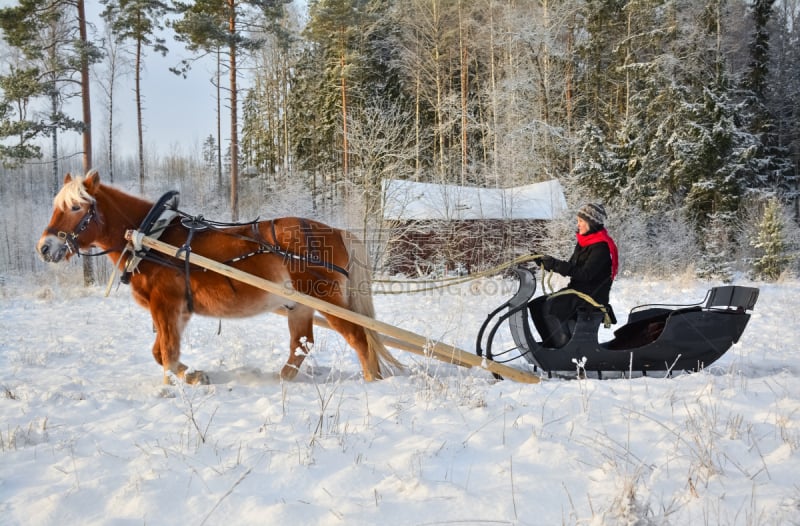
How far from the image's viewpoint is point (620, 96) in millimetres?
21750

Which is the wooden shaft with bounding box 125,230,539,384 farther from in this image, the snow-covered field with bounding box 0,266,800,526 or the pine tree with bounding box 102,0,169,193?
the pine tree with bounding box 102,0,169,193

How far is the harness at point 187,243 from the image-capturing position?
11.9ft

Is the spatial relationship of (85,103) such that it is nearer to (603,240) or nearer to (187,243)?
(187,243)

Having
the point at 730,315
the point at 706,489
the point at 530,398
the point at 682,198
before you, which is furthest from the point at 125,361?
the point at 682,198

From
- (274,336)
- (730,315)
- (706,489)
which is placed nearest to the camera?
(706,489)

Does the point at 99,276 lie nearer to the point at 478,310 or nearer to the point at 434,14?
the point at 478,310

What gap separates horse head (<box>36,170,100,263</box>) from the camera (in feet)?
11.4

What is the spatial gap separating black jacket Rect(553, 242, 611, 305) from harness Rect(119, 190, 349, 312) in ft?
6.49

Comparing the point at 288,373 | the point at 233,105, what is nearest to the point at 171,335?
the point at 288,373

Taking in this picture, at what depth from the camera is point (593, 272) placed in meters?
3.68

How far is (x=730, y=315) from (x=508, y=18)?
19.7m

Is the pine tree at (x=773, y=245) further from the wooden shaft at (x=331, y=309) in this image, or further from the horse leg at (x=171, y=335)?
the horse leg at (x=171, y=335)

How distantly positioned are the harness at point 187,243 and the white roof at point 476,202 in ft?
33.1

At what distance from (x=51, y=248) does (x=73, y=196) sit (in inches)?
17.5
